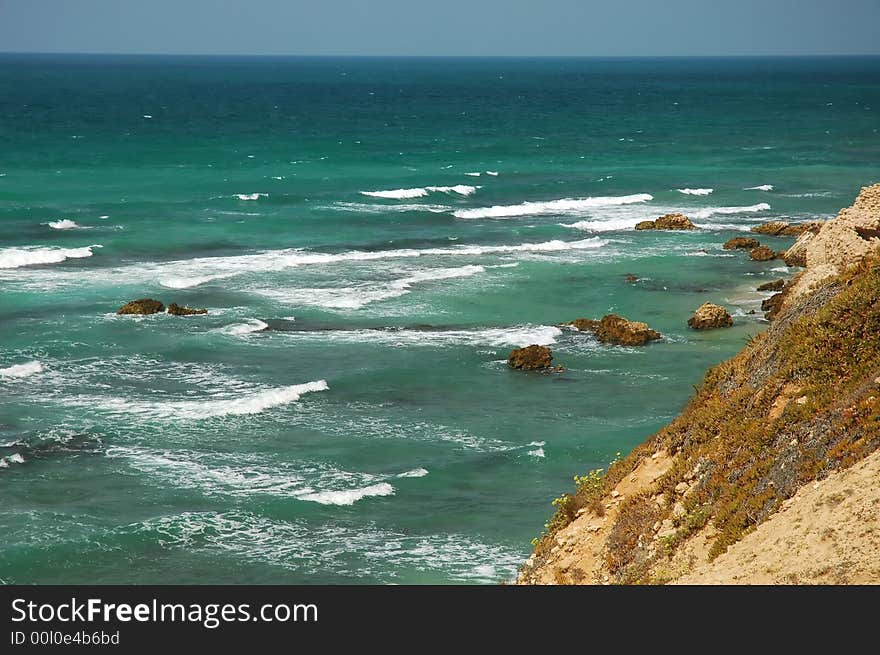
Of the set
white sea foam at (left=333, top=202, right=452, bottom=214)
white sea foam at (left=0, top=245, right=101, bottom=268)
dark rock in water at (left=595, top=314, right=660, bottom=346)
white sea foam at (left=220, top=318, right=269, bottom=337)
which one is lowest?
dark rock in water at (left=595, top=314, right=660, bottom=346)

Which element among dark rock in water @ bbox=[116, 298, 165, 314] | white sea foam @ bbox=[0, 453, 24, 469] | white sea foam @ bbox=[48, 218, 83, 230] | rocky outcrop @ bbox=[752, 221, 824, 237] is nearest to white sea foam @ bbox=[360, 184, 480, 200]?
white sea foam @ bbox=[48, 218, 83, 230]

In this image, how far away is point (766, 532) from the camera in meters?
13.2

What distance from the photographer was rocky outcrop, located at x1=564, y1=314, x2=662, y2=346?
41.5 m

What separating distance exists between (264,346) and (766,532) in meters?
29.9

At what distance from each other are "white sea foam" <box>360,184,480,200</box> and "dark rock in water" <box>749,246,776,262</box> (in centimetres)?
2917

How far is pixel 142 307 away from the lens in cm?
4591

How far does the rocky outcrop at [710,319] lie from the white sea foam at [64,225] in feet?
125

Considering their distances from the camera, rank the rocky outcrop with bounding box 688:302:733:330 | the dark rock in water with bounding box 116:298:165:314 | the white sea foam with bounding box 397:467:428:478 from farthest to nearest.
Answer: the dark rock in water with bounding box 116:298:165:314 < the rocky outcrop with bounding box 688:302:733:330 < the white sea foam with bounding box 397:467:428:478

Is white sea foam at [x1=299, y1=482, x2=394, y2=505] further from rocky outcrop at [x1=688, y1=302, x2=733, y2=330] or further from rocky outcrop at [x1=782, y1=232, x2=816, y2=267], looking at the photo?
rocky outcrop at [x1=782, y1=232, x2=816, y2=267]

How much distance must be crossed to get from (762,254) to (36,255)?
35812 millimetres

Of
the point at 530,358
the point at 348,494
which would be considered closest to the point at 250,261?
the point at 530,358

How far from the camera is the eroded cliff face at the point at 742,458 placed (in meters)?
13.9

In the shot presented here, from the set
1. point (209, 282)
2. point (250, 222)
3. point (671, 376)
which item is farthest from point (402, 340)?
point (250, 222)
